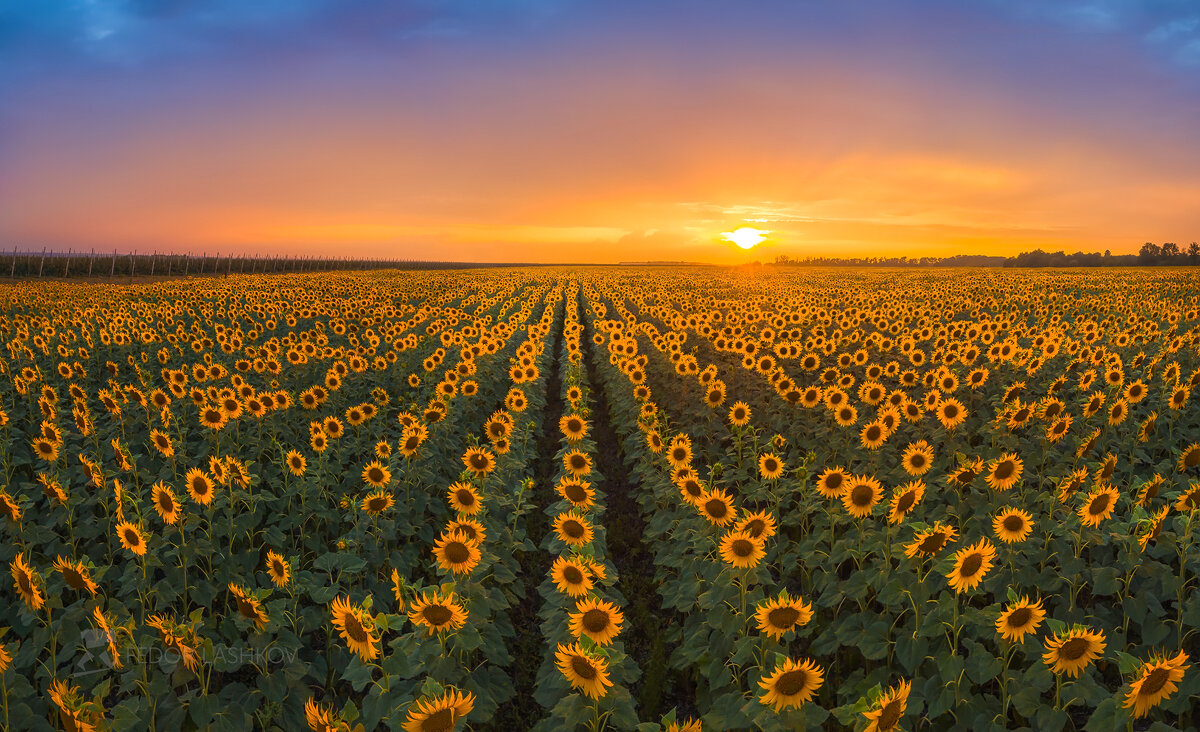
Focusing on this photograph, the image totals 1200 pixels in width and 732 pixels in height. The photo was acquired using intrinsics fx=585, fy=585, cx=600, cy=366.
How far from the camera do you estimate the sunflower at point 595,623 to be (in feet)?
12.7

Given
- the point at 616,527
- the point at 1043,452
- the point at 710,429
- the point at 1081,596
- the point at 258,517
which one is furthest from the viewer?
the point at 710,429

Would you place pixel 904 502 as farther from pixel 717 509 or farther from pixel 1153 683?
pixel 1153 683

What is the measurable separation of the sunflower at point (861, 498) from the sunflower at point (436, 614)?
369cm

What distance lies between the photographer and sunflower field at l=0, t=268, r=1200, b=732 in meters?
3.78

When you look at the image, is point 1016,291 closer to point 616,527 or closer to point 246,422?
point 616,527

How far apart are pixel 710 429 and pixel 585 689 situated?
7.48 meters

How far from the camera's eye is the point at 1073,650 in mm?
3426

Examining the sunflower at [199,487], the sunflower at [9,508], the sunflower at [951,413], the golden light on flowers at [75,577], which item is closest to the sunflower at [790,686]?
the golden light on flowers at [75,577]

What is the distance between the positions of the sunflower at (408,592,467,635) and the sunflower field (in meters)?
0.02

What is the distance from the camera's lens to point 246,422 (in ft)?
32.7

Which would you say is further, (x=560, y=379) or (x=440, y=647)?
(x=560, y=379)

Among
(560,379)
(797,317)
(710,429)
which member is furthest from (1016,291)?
(710,429)

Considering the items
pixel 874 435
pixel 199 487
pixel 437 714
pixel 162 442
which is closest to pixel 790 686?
pixel 437 714

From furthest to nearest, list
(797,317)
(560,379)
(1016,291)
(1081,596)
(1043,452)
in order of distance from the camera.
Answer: (1016,291) → (797,317) → (560,379) → (1043,452) → (1081,596)
